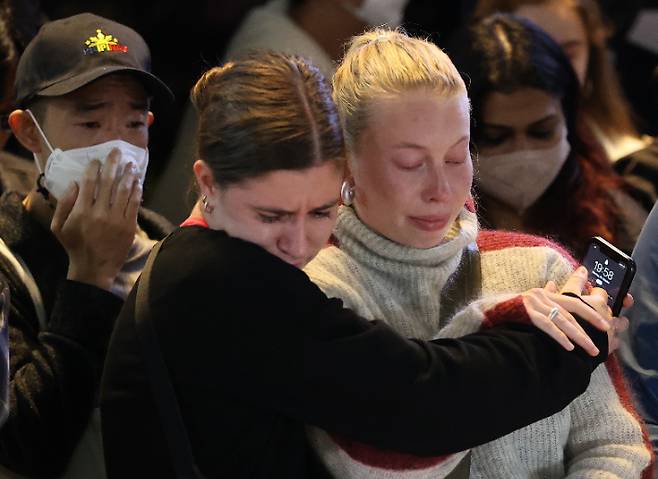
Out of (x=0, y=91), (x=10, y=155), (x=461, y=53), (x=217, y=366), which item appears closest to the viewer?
(x=217, y=366)

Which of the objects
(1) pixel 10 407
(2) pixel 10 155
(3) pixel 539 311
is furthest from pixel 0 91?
(3) pixel 539 311

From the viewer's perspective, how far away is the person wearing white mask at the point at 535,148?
3.38m

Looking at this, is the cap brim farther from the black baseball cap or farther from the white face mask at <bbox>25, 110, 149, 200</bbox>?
the white face mask at <bbox>25, 110, 149, 200</bbox>

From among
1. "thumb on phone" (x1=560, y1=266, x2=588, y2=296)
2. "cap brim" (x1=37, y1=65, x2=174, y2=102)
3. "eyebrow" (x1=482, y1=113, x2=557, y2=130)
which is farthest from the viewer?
"eyebrow" (x1=482, y1=113, x2=557, y2=130)

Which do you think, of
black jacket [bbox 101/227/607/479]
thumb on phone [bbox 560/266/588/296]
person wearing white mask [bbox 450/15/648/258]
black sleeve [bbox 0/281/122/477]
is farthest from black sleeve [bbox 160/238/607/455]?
person wearing white mask [bbox 450/15/648/258]

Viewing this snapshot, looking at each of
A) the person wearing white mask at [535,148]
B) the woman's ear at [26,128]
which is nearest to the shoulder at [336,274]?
the woman's ear at [26,128]

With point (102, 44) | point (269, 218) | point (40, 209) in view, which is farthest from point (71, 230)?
point (269, 218)

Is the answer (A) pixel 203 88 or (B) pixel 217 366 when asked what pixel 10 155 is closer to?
(A) pixel 203 88

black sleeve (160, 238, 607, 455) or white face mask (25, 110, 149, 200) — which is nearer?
black sleeve (160, 238, 607, 455)

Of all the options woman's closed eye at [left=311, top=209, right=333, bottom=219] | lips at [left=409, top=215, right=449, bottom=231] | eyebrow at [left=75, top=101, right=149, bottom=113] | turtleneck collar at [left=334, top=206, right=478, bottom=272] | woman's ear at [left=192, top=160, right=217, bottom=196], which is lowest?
eyebrow at [left=75, top=101, right=149, bottom=113]

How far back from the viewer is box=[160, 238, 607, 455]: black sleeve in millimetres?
1708

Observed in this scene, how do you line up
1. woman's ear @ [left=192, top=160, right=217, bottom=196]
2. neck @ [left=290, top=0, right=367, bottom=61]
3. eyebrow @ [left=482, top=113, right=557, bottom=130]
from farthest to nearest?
neck @ [left=290, top=0, right=367, bottom=61] < eyebrow @ [left=482, top=113, right=557, bottom=130] < woman's ear @ [left=192, top=160, right=217, bottom=196]

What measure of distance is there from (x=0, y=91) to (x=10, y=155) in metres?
0.45

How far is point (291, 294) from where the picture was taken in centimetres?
173
